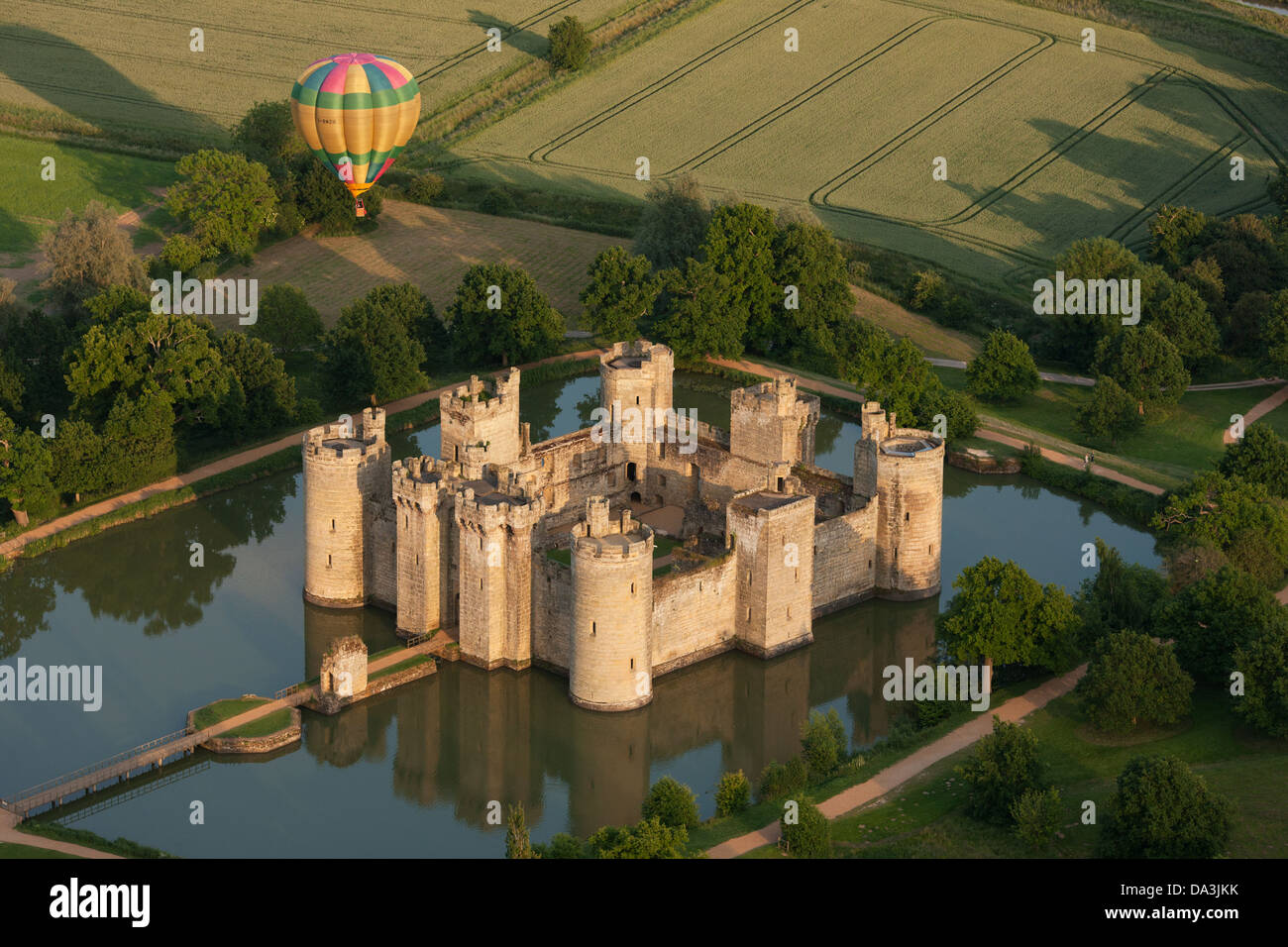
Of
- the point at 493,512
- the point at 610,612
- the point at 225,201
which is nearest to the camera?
the point at 610,612

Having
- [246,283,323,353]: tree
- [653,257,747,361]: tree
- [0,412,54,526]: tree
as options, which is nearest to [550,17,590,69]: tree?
[653,257,747,361]: tree

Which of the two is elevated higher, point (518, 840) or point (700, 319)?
point (700, 319)

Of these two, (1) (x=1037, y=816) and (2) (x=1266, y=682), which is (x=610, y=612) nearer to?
(1) (x=1037, y=816)

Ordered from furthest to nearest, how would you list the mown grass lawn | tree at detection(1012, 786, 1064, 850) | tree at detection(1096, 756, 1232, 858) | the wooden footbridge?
1. the wooden footbridge
2. the mown grass lawn
3. tree at detection(1012, 786, 1064, 850)
4. tree at detection(1096, 756, 1232, 858)

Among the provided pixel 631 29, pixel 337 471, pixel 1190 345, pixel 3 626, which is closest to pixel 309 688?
pixel 337 471

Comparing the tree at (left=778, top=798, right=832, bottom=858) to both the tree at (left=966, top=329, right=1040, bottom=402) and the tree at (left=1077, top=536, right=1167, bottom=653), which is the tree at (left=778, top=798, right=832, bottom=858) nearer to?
the tree at (left=1077, top=536, right=1167, bottom=653)

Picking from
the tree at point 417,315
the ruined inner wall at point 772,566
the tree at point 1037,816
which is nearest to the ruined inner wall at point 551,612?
the ruined inner wall at point 772,566

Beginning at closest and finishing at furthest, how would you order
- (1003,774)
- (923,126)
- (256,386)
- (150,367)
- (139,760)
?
1. (1003,774)
2. (139,760)
3. (150,367)
4. (256,386)
5. (923,126)

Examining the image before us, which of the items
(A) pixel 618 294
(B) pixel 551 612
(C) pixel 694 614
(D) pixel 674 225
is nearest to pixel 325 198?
(D) pixel 674 225
